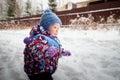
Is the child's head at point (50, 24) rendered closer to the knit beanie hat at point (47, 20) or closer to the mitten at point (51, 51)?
the knit beanie hat at point (47, 20)

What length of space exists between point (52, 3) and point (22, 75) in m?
18.9

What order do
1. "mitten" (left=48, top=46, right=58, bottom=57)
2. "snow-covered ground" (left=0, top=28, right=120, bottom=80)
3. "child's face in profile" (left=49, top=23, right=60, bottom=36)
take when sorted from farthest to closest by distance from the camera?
1. "snow-covered ground" (left=0, top=28, right=120, bottom=80)
2. "child's face in profile" (left=49, top=23, right=60, bottom=36)
3. "mitten" (left=48, top=46, right=58, bottom=57)

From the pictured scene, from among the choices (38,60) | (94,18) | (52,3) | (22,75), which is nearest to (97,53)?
(22,75)

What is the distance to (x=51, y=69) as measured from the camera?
1.84 m

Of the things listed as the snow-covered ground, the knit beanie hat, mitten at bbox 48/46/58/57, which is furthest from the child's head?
the snow-covered ground

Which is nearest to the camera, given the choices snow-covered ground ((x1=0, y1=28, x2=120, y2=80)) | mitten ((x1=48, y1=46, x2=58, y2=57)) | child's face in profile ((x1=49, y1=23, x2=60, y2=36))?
mitten ((x1=48, y1=46, x2=58, y2=57))

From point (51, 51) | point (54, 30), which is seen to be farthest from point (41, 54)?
point (54, 30)

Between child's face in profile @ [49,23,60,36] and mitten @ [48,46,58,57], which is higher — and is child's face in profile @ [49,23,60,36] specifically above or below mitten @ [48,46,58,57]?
above

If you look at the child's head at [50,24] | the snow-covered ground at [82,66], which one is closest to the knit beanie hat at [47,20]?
the child's head at [50,24]

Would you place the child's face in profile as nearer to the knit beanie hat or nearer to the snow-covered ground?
the knit beanie hat

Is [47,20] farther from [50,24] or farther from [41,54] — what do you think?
[41,54]

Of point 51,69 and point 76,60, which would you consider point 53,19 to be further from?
point 76,60

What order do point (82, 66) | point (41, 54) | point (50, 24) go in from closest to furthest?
1. point (41, 54)
2. point (50, 24)
3. point (82, 66)

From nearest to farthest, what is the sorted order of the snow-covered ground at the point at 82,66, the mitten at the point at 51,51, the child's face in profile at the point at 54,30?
the mitten at the point at 51,51, the child's face in profile at the point at 54,30, the snow-covered ground at the point at 82,66
